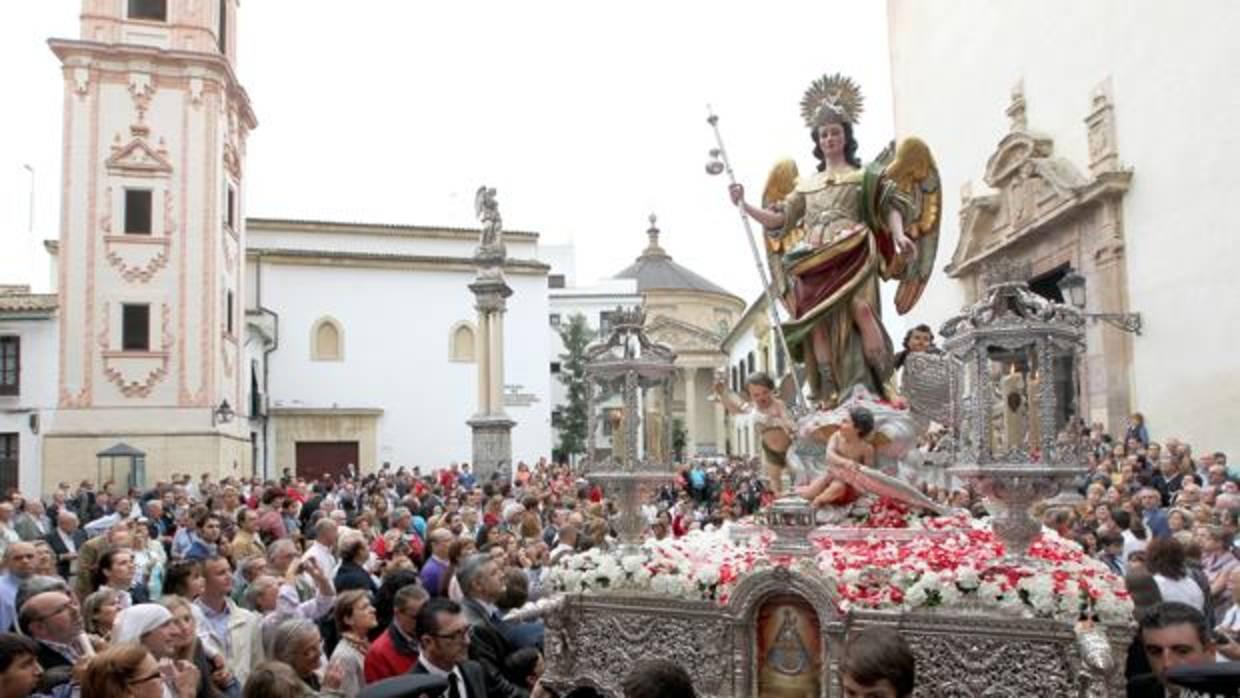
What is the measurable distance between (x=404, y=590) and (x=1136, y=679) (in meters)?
3.63

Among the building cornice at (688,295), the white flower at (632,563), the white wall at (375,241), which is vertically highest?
the building cornice at (688,295)

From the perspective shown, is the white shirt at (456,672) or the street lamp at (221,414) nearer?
the white shirt at (456,672)

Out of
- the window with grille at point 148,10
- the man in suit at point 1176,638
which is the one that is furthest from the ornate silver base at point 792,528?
the window with grille at point 148,10

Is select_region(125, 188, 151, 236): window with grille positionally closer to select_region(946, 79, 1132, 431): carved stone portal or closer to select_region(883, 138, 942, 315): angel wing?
select_region(946, 79, 1132, 431): carved stone portal

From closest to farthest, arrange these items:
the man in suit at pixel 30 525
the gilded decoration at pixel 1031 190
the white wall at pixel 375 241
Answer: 1. the man in suit at pixel 30 525
2. the gilded decoration at pixel 1031 190
3. the white wall at pixel 375 241

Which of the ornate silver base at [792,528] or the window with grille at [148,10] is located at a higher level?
the window with grille at [148,10]

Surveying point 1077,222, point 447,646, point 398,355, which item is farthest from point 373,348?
point 447,646

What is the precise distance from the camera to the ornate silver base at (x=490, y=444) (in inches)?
1088

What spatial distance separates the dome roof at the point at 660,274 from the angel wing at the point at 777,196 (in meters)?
66.6

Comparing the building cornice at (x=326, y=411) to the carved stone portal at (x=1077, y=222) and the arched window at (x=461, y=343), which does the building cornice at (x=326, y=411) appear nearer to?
the arched window at (x=461, y=343)

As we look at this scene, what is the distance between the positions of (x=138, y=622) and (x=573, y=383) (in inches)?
1963

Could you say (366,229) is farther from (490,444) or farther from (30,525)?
(30,525)

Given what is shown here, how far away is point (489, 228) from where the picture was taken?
28641 mm

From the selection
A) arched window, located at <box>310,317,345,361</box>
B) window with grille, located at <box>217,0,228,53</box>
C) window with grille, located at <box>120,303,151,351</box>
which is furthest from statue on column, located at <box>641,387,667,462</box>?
arched window, located at <box>310,317,345,361</box>
